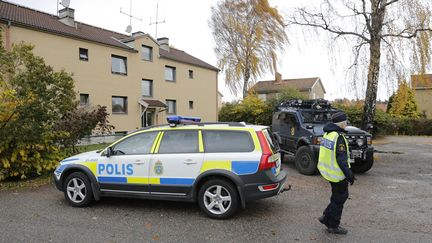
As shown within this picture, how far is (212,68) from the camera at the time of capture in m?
32.9

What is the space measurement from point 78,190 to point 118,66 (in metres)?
19.4

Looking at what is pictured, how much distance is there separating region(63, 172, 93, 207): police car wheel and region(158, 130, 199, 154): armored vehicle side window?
62.3 inches

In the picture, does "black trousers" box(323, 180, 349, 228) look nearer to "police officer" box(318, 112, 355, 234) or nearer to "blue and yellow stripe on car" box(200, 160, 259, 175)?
"police officer" box(318, 112, 355, 234)

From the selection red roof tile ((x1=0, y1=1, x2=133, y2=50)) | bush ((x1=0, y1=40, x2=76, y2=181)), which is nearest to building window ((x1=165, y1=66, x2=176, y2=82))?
red roof tile ((x1=0, y1=1, x2=133, y2=50))

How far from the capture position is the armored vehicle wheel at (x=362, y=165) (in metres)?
9.66

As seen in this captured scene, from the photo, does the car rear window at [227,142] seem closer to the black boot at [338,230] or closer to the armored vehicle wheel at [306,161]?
the black boot at [338,230]

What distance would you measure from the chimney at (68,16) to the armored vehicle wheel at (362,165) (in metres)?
20.5

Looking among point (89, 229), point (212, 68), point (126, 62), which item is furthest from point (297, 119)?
point (212, 68)

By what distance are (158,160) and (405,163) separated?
970 centimetres

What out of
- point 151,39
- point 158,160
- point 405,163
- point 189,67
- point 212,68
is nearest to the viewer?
point 158,160

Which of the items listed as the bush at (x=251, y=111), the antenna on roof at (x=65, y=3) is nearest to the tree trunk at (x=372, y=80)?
the bush at (x=251, y=111)

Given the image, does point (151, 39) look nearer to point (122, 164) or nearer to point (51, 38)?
point (51, 38)

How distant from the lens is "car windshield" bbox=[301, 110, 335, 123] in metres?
10.6

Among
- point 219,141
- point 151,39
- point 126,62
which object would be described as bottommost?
point 219,141
